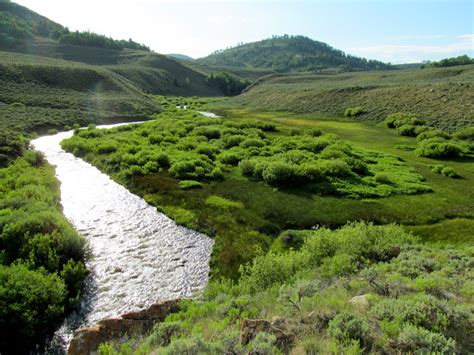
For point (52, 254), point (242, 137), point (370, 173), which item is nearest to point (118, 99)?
point (242, 137)

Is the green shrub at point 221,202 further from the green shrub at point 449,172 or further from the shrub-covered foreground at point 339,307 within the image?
the green shrub at point 449,172

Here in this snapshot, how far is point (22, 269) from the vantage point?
19266 mm

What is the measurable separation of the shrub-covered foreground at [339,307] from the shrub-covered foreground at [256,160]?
17217 mm

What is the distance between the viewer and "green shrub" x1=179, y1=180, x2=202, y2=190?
131ft

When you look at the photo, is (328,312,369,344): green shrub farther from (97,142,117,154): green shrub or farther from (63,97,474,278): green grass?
(97,142,117,154): green shrub

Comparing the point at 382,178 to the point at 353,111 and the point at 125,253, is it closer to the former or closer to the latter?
the point at 125,253

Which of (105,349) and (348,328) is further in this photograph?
(105,349)

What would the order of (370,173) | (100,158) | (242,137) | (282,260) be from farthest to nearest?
(242,137) < (100,158) < (370,173) < (282,260)

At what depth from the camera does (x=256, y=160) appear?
46188 millimetres

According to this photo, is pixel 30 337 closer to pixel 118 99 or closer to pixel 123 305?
pixel 123 305

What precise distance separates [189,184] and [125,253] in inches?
596

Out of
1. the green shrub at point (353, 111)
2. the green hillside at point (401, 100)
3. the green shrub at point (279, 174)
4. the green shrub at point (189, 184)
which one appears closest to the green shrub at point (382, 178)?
the green shrub at point (279, 174)

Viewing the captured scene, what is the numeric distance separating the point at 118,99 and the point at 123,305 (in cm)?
10214

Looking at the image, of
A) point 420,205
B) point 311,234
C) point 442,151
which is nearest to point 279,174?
point 311,234
